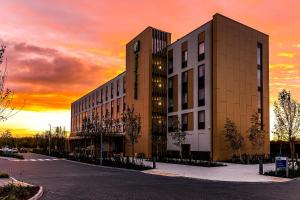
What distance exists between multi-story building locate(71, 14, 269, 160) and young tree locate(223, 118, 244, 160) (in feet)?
4.74

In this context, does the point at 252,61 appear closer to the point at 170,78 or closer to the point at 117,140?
the point at 170,78

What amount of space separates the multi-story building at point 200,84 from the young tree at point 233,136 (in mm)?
1444

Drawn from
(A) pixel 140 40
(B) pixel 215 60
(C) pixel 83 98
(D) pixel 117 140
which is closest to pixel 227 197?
(B) pixel 215 60

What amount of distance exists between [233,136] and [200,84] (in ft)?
33.9

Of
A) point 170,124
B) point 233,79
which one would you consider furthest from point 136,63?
point 233,79

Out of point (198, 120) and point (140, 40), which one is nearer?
point (198, 120)

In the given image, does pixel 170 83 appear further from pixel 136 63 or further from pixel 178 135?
pixel 178 135

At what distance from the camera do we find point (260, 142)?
5316 centimetres

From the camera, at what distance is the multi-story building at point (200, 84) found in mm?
52562

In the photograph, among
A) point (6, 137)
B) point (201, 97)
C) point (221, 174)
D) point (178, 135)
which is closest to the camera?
point (221, 174)

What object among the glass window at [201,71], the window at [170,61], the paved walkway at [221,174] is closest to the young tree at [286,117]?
the paved walkway at [221,174]

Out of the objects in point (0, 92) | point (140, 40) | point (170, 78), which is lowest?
point (0, 92)

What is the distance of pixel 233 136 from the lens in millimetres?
49000

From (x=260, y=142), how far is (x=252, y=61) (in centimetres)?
1234
